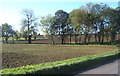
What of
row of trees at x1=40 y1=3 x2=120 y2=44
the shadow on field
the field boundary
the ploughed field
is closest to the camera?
the field boundary

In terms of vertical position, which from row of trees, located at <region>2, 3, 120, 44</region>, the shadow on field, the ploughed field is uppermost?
row of trees, located at <region>2, 3, 120, 44</region>

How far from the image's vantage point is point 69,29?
49969 millimetres

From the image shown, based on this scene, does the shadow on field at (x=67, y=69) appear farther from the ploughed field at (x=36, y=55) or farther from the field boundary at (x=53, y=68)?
the ploughed field at (x=36, y=55)

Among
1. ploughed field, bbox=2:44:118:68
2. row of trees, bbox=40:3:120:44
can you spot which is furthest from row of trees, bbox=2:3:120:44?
ploughed field, bbox=2:44:118:68

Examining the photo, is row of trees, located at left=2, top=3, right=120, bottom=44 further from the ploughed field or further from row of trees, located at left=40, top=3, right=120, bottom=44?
the ploughed field

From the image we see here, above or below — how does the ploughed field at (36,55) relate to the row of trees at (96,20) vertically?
below

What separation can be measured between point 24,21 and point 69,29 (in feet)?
61.9

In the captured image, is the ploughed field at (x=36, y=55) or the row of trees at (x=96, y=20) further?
the row of trees at (x=96, y=20)

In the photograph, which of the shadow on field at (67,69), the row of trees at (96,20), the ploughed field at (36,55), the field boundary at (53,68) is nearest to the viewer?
the field boundary at (53,68)

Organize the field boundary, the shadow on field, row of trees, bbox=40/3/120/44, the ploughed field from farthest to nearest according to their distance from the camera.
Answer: row of trees, bbox=40/3/120/44, the ploughed field, the shadow on field, the field boundary

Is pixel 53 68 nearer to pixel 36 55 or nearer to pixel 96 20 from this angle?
pixel 36 55

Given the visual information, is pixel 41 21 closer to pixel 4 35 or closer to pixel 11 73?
pixel 4 35

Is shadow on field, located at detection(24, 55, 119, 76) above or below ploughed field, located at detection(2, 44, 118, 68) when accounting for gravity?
above

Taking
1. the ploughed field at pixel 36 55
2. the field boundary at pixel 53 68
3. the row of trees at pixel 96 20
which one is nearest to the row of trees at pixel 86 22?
the row of trees at pixel 96 20
